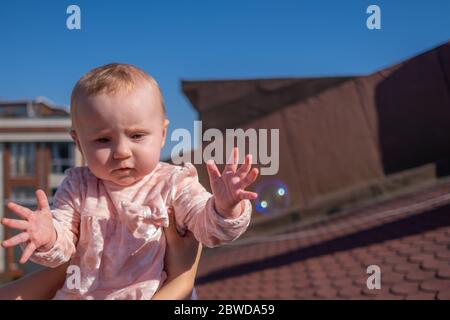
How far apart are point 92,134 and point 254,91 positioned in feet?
28.3

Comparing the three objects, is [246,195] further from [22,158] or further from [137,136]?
[22,158]

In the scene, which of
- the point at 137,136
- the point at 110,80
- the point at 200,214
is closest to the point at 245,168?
the point at 200,214

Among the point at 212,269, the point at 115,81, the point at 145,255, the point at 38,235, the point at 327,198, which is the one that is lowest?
the point at 212,269

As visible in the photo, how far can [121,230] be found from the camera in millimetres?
1451

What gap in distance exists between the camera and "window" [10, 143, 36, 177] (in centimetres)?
1593

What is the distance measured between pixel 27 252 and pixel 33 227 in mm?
69

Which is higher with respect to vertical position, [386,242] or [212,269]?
[386,242]

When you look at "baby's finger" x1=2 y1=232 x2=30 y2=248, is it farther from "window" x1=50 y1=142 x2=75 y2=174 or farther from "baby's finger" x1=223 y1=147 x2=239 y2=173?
"window" x1=50 y1=142 x2=75 y2=174

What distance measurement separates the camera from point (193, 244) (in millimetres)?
1515

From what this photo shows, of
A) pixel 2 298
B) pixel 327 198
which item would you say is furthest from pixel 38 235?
pixel 327 198

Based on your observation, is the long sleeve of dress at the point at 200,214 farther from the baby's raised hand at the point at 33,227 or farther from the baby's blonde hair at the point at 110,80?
the baby's raised hand at the point at 33,227

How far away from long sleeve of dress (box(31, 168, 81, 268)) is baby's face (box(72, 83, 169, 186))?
0.41 ft

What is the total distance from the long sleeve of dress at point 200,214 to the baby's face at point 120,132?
115 millimetres

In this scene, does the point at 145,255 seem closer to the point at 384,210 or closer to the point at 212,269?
the point at 212,269
